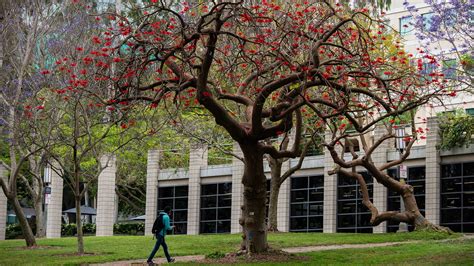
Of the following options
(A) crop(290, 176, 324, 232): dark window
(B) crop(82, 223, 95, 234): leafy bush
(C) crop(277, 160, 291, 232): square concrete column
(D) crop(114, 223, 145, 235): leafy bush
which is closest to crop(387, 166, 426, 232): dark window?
(A) crop(290, 176, 324, 232): dark window

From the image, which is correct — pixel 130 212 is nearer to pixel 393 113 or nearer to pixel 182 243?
pixel 182 243

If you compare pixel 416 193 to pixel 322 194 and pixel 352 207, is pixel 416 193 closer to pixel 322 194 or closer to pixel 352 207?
pixel 352 207

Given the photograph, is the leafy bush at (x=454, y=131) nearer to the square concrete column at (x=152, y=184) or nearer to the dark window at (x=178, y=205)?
the dark window at (x=178, y=205)

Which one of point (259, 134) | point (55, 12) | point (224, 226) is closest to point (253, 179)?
point (259, 134)

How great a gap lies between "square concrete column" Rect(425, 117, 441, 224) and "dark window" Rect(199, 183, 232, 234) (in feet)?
42.7

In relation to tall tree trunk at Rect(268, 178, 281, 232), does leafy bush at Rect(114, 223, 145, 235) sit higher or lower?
lower

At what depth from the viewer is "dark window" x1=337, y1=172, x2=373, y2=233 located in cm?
3944

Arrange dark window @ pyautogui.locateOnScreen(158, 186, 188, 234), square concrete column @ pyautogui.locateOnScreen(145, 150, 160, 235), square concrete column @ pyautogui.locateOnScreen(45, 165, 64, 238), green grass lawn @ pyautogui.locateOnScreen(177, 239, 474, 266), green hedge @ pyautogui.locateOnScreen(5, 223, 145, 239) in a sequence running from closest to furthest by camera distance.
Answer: green grass lawn @ pyautogui.locateOnScreen(177, 239, 474, 266) < dark window @ pyautogui.locateOnScreen(158, 186, 188, 234) < square concrete column @ pyautogui.locateOnScreen(145, 150, 160, 235) < square concrete column @ pyautogui.locateOnScreen(45, 165, 64, 238) < green hedge @ pyautogui.locateOnScreen(5, 223, 145, 239)

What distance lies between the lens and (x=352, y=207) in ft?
131

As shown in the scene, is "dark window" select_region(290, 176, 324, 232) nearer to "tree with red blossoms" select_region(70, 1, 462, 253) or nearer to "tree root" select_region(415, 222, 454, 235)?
"tree root" select_region(415, 222, 454, 235)

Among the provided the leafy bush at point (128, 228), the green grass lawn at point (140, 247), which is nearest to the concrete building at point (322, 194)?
the green grass lawn at point (140, 247)

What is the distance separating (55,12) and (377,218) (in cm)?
1502

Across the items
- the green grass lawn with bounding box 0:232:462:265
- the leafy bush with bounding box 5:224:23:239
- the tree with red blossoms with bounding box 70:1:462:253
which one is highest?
the tree with red blossoms with bounding box 70:1:462:253

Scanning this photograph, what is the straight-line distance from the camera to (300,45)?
2039 centimetres
